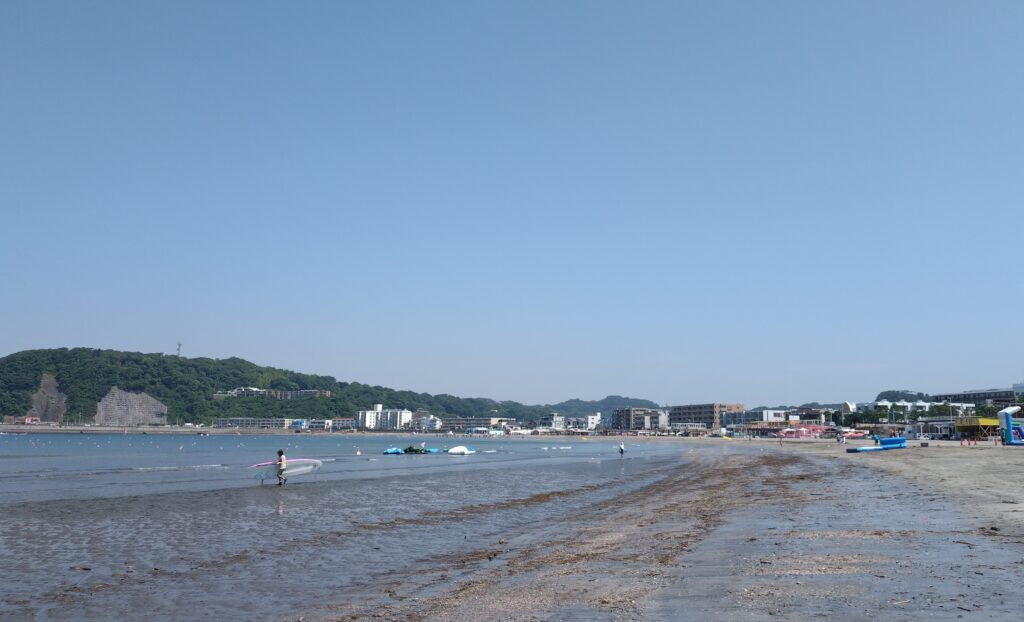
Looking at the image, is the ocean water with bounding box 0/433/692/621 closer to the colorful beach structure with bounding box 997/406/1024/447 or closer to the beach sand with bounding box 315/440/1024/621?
the beach sand with bounding box 315/440/1024/621

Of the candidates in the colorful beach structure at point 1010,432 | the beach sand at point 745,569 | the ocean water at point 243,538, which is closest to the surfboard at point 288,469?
the ocean water at point 243,538

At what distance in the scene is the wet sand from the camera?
1015 cm

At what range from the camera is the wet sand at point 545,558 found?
1015 cm

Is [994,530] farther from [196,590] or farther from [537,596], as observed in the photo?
[196,590]

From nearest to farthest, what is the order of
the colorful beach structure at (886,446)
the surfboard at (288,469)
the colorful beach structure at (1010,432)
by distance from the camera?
the surfboard at (288,469) < the colorful beach structure at (1010,432) < the colorful beach structure at (886,446)

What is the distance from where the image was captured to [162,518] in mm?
26281

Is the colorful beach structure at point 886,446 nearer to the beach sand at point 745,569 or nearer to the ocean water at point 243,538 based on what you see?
the ocean water at point 243,538

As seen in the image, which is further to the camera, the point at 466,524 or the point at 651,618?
the point at 466,524

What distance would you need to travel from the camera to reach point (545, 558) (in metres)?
15.3

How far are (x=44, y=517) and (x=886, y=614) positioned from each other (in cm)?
2910

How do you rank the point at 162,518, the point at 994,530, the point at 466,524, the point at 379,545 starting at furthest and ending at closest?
the point at 162,518 < the point at 466,524 < the point at 379,545 < the point at 994,530

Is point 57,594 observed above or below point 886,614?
below

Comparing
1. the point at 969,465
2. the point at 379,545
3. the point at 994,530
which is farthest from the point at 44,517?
the point at 969,465

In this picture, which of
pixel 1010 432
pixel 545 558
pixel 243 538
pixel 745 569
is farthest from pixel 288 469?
pixel 1010 432
